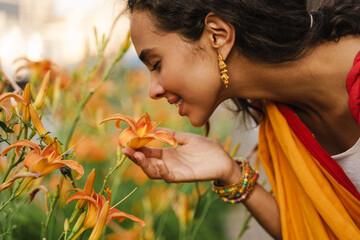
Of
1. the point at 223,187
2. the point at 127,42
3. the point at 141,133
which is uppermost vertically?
the point at 127,42

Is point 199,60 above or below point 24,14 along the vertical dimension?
above

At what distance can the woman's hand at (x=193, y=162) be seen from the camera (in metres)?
0.97

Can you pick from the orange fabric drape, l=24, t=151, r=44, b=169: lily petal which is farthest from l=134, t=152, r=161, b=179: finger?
the orange fabric drape

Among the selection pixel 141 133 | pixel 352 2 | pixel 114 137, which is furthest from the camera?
pixel 114 137

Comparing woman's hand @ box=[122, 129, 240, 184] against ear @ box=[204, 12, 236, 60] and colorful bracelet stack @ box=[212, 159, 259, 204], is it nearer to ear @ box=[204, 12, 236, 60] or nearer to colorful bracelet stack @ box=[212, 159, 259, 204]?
colorful bracelet stack @ box=[212, 159, 259, 204]

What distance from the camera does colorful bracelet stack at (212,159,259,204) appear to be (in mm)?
1086

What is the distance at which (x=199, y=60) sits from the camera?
3.05ft

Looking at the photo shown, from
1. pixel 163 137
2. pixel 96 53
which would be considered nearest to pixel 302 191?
pixel 163 137

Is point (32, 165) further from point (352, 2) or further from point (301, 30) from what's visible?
point (352, 2)

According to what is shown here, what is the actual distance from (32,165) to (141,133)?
24cm

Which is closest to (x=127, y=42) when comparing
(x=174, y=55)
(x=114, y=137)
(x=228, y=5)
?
→ (x=174, y=55)

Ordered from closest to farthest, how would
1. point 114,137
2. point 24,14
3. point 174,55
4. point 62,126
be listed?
point 174,55
point 62,126
point 114,137
point 24,14

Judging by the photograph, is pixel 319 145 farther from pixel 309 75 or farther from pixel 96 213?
pixel 96 213

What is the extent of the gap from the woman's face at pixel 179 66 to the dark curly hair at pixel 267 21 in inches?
1.0
